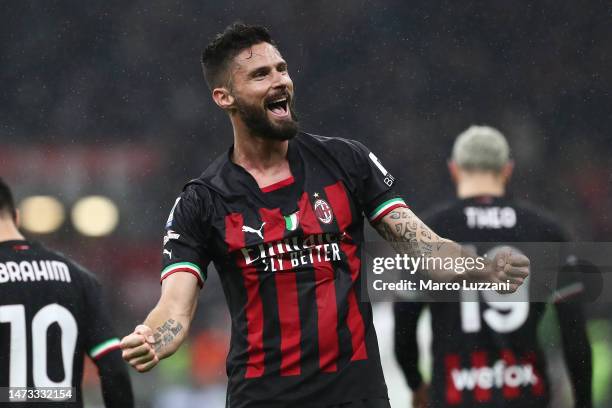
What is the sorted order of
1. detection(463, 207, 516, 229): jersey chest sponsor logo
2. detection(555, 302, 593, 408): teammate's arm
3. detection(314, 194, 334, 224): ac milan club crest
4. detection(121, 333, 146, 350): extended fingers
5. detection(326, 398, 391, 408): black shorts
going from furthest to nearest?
detection(463, 207, 516, 229): jersey chest sponsor logo → detection(555, 302, 593, 408): teammate's arm → detection(314, 194, 334, 224): ac milan club crest → detection(326, 398, 391, 408): black shorts → detection(121, 333, 146, 350): extended fingers

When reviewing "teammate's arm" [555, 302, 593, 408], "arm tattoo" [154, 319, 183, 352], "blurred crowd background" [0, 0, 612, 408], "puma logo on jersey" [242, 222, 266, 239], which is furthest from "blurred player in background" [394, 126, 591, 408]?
"blurred crowd background" [0, 0, 612, 408]

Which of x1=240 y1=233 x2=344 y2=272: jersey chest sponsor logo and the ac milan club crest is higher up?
the ac milan club crest

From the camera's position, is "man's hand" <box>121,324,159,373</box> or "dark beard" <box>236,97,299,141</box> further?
"dark beard" <box>236,97,299,141</box>

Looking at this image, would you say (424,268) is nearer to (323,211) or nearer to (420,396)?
(323,211)

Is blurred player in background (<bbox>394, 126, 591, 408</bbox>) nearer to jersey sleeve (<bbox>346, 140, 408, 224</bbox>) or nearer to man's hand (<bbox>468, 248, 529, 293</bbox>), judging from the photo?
jersey sleeve (<bbox>346, 140, 408, 224</bbox>)

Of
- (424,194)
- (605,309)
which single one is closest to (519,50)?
(424,194)

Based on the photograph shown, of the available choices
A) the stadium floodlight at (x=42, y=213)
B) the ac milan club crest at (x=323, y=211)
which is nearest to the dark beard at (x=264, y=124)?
the ac milan club crest at (x=323, y=211)

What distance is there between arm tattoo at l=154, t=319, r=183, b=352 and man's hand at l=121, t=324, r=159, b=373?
16 centimetres

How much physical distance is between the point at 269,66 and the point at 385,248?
959 mm

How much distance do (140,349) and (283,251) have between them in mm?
614

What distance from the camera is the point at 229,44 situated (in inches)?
138

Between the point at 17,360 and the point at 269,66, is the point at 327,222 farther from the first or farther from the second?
the point at 17,360

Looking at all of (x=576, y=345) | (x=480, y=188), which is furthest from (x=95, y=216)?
(x=576, y=345)

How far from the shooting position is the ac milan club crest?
3268mm
